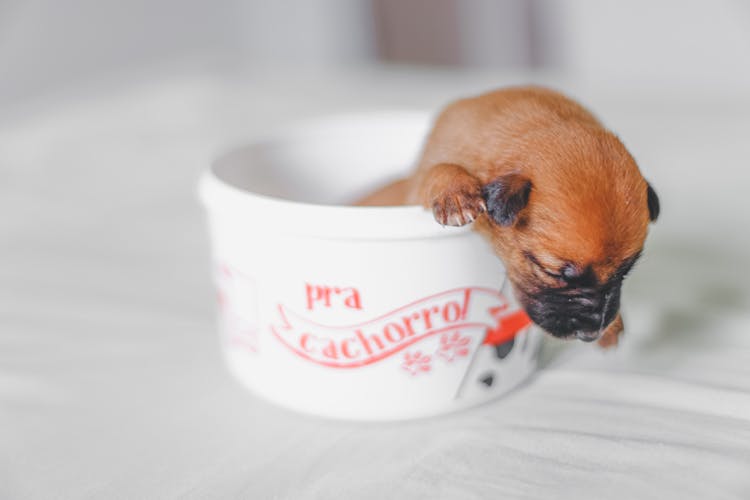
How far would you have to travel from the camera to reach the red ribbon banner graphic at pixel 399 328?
2.43 ft

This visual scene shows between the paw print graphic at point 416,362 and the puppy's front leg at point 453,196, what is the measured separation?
16 centimetres

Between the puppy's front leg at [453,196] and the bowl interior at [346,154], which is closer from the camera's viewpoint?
the puppy's front leg at [453,196]

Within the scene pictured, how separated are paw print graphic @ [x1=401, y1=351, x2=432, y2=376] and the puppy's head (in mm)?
126

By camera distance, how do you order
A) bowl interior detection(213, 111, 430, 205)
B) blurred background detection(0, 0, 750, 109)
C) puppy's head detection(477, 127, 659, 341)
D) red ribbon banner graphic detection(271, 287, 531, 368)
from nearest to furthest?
puppy's head detection(477, 127, 659, 341)
red ribbon banner graphic detection(271, 287, 531, 368)
bowl interior detection(213, 111, 430, 205)
blurred background detection(0, 0, 750, 109)

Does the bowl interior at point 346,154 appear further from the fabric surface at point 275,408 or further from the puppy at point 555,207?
the puppy at point 555,207

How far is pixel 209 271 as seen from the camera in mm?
1245

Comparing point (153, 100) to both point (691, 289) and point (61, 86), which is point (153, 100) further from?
point (691, 289)

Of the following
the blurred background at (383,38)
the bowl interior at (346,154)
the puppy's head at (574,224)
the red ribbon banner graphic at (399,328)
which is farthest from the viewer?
the blurred background at (383,38)

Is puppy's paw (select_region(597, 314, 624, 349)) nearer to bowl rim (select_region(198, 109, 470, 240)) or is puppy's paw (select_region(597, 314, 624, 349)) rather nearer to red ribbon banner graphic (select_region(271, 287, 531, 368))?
red ribbon banner graphic (select_region(271, 287, 531, 368))

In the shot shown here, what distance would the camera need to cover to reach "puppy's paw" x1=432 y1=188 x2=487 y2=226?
664 mm

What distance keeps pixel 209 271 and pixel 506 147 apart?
0.68 metres

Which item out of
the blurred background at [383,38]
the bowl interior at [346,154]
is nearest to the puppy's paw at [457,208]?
the bowl interior at [346,154]

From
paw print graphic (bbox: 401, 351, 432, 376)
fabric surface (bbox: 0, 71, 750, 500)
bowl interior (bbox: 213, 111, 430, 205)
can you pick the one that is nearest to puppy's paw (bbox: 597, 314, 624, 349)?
fabric surface (bbox: 0, 71, 750, 500)

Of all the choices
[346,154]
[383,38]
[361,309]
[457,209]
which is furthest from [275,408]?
[383,38]
